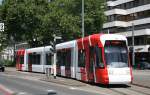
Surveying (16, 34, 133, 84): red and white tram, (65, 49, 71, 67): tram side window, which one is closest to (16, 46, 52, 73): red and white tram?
(65, 49, 71, 67): tram side window

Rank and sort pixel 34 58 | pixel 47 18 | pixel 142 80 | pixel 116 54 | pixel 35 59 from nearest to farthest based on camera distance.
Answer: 1. pixel 116 54
2. pixel 142 80
3. pixel 35 59
4. pixel 34 58
5. pixel 47 18

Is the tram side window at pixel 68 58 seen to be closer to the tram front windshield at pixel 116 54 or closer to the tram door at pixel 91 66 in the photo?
the tram door at pixel 91 66

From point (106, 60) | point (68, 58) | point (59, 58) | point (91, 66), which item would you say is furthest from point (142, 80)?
point (59, 58)

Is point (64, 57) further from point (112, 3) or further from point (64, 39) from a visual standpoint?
point (112, 3)

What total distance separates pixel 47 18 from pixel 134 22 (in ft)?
79.6

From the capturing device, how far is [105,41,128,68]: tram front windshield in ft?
87.6

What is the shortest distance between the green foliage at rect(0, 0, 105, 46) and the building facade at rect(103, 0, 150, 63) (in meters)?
10.6

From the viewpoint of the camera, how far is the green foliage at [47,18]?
73188 millimetres

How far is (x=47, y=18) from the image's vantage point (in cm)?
7369

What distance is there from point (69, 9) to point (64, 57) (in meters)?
39.2

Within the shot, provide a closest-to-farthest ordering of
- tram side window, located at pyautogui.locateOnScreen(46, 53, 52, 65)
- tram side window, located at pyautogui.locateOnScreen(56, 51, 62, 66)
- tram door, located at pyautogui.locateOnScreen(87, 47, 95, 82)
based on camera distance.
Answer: tram door, located at pyautogui.locateOnScreen(87, 47, 95, 82) → tram side window, located at pyautogui.locateOnScreen(56, 51, 62, 66) → tram side window, located at pyautogui.locateOnScreen(46, 53, 52, 65)

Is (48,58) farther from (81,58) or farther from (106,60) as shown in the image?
(106,60)

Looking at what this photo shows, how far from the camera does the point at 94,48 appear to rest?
2786 centimetres

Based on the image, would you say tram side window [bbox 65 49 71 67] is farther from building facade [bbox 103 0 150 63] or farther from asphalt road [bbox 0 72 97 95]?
building facade [bbox 103 0 150 63]
